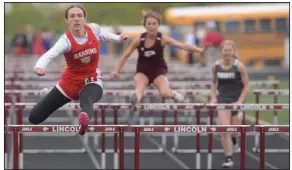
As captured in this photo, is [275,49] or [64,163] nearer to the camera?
[64,163]

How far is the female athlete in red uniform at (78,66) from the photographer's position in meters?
8.85

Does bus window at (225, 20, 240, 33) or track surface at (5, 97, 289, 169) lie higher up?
bus window at (225, 20, 240, 33)

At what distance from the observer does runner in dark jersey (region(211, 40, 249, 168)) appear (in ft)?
39.8

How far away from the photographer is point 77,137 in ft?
53.4

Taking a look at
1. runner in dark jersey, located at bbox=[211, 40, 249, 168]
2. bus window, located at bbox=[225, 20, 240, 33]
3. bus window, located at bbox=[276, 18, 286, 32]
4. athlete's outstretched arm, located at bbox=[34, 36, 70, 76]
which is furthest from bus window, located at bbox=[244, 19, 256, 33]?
athlete's outstretched arm, located at bbox=[34, 36, 70, 76]

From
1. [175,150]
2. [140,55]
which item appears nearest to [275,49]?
[175,150]

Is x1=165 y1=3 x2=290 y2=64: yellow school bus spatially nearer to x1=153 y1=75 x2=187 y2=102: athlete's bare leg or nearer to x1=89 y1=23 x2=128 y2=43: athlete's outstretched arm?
x1=153 y1=75 x2=187 y2=102: athlete's bare leg

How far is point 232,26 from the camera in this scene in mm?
36500

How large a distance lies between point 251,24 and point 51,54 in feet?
93.6

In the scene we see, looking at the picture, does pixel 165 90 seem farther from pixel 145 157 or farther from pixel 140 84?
pixel 145 157

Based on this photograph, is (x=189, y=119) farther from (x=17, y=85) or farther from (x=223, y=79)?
(x=223, y=79)

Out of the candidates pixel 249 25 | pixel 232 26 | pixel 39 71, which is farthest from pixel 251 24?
pixel 39 71

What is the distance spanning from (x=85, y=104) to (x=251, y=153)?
5.70 meters

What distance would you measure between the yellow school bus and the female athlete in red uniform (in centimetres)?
2718
